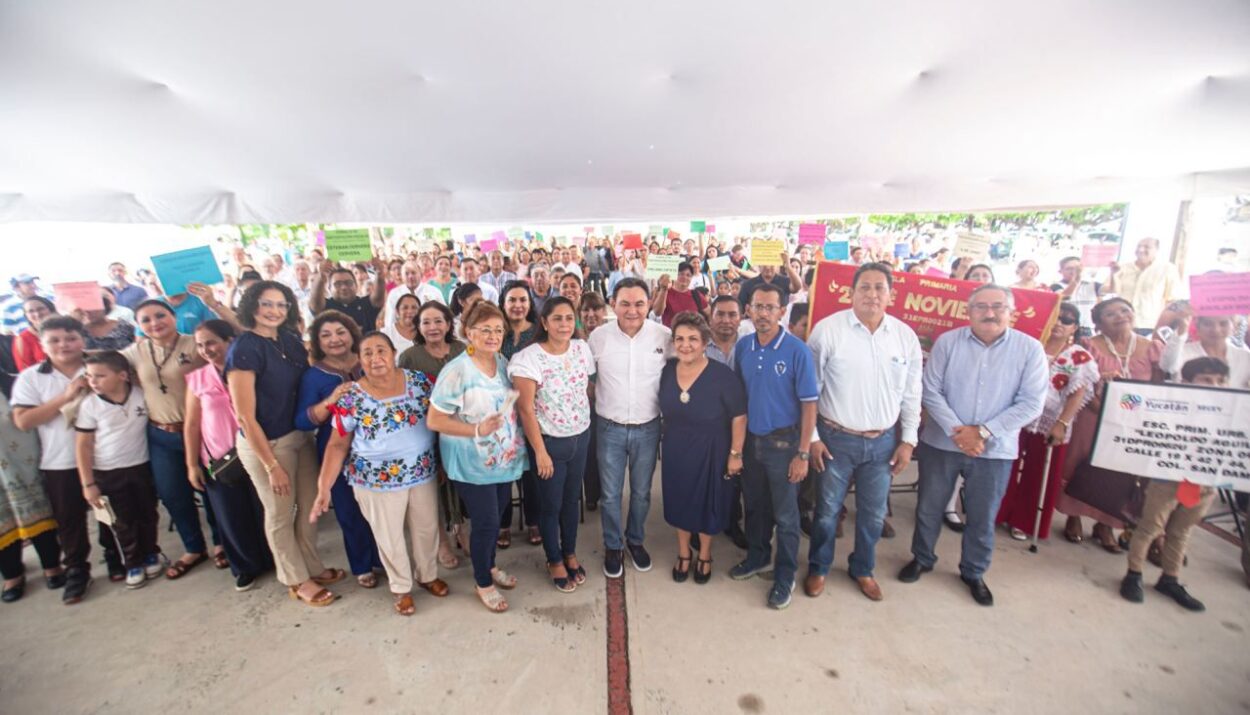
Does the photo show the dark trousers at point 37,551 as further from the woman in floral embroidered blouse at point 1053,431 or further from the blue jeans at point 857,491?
the woman in floral embroidered blouse at point 1053,431

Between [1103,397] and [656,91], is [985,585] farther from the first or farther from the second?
[656,91]

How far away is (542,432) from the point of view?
2.56 m

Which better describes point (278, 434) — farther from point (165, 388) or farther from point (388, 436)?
point (165, 388)

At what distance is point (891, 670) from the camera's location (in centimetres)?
223

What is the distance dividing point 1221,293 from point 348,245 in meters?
7.01

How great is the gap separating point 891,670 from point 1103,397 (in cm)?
209

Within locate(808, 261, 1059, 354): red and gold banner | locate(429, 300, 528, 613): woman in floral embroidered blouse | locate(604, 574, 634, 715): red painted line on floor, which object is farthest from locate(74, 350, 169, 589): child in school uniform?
locate(808, 261, 1059, 354): red and gold banner

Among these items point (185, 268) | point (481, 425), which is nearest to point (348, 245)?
point (185, 268)

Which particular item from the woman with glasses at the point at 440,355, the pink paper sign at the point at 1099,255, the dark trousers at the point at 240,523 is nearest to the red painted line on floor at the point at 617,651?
the woman with glasses at the point at 440,355

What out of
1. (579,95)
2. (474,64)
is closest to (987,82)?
(579,95)

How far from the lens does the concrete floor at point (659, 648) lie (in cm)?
212

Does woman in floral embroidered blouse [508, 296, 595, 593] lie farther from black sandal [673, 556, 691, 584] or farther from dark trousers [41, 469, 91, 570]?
dark trousers [41, 469, 91, 570]

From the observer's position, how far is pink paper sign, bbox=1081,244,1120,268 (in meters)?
5.80

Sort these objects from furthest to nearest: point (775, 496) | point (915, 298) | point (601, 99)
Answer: point (915, 298)
point (601, 99)
point (775, 496)
